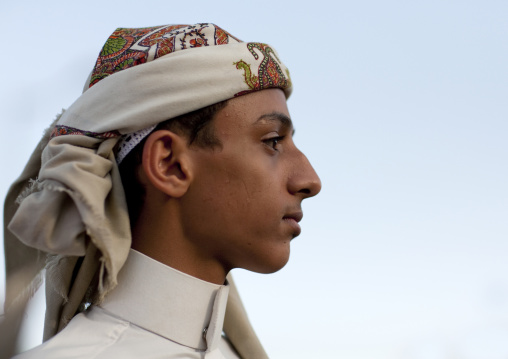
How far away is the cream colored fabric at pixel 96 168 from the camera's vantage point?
92.4 inches

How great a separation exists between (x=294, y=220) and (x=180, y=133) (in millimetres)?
514

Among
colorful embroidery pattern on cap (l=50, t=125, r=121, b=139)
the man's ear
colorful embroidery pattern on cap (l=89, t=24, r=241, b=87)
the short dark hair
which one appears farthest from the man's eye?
colorful embroidery pattern on cap (l=50, t=125, r=121, b=139)

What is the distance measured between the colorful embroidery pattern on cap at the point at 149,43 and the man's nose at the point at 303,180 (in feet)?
1.80

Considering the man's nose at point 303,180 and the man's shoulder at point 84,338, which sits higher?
the man's nose at point 303,180

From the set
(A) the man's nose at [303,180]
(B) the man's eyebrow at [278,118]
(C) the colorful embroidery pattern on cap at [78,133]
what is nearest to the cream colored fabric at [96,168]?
(C) the colorful embroidery pattern on cap at [78,133]

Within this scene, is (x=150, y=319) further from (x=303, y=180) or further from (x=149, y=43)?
(x=149, y=43)

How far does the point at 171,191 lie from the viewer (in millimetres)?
2592

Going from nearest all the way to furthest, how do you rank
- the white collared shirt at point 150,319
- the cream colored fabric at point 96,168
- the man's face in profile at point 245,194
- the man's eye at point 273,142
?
the cream colored fabric at point 96,168 → the white collared shirt at point 150,319 → the man's face in profile at point 245,194 → the man's eye at point 273,142

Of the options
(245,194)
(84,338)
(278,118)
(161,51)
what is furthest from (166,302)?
(161,51)

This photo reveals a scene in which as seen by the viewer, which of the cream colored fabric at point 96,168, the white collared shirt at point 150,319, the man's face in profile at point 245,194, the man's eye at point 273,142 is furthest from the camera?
the man's eye at point 273,142

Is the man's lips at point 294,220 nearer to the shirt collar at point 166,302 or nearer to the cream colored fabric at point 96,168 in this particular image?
the shirt collar at point 166,302

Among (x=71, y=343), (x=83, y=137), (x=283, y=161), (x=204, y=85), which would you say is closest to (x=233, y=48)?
(x=204, y=85)

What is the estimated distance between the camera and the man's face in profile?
256cm

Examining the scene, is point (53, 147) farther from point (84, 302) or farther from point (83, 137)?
point (84, 302)
